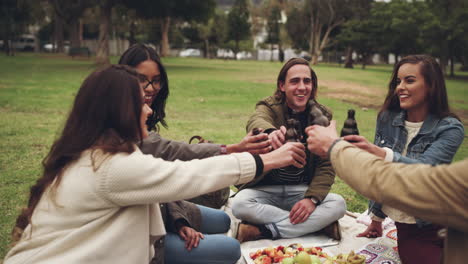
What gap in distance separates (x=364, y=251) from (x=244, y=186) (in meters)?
1.60

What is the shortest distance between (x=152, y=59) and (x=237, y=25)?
219 ft

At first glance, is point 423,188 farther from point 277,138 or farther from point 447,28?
point 447,28

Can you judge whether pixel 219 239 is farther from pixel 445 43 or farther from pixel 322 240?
pixel 445 43

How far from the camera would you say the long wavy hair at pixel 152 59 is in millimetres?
4336

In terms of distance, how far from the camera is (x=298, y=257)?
3920 mm

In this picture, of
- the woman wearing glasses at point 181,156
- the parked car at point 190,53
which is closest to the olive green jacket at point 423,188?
the woman wearing glasses at point 181,156

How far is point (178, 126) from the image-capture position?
1187 centimetres

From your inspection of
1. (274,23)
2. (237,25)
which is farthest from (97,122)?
(274,23)

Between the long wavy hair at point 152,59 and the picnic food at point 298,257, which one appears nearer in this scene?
the picnic food at point 298,257

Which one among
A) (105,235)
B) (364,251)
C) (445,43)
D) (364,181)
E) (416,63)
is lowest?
(364,251)

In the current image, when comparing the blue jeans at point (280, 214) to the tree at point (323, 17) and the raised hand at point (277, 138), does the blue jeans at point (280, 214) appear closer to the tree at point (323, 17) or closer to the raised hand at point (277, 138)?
the raised hand at point (277, 138)

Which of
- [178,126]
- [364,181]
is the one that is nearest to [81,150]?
[364,181]

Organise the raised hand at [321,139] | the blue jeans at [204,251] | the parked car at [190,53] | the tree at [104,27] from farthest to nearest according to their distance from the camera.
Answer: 1. the parked car at [190,53]
2. the tree at [104,27]
3. the blue jeans at [204,251]
4. the raised hand at [321,139]

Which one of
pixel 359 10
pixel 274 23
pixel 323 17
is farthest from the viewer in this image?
pixel 274 23
